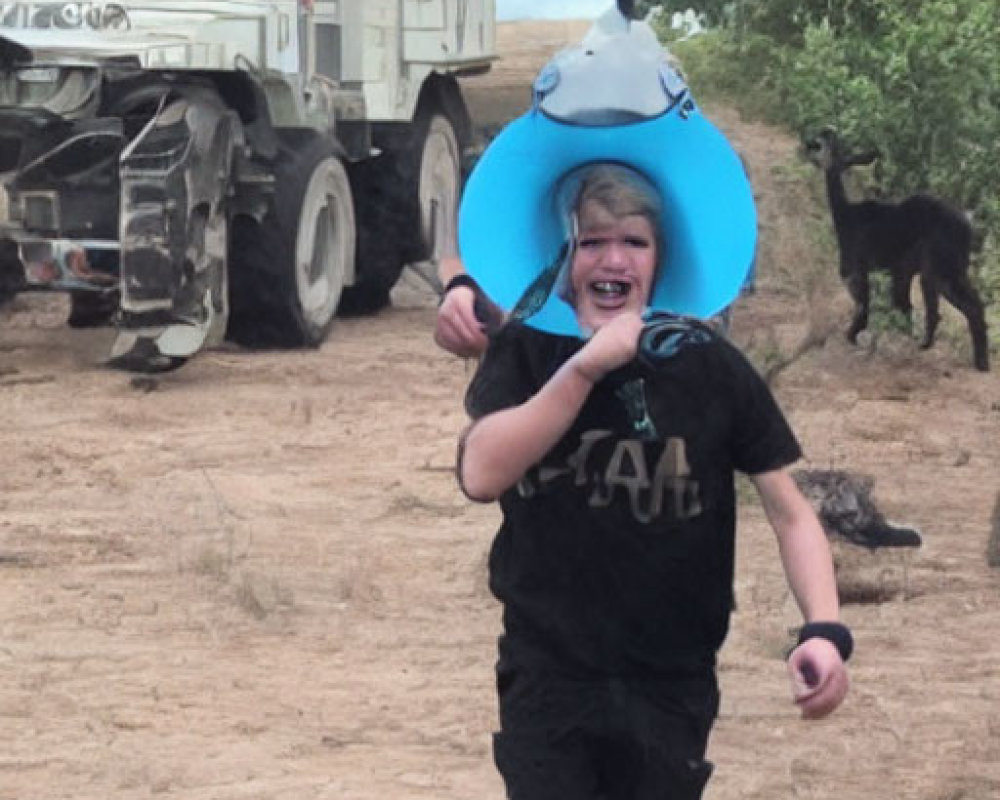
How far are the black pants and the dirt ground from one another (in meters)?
2.30

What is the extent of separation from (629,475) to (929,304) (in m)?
10.2

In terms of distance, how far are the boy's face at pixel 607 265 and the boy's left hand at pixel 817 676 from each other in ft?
1.65

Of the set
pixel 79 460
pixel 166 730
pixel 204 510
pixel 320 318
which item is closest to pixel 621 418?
pixel 166 730

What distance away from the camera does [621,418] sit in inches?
136

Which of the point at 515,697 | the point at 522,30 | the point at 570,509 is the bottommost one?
the point at 522,30

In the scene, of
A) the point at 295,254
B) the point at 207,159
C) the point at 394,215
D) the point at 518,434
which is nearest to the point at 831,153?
the point at 295,254

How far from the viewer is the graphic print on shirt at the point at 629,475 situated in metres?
3.46

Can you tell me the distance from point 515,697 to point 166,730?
9.66 ft

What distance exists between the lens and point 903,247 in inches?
520

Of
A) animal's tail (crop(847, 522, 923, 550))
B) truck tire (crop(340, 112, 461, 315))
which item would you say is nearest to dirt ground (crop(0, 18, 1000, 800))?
animal's tail (crop(847, 522, 923, 550))

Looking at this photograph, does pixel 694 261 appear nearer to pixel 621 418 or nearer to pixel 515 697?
pixel 621 418

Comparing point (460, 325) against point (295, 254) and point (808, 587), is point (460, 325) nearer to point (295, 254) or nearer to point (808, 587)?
point (808, 587)

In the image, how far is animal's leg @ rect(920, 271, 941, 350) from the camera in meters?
13.2

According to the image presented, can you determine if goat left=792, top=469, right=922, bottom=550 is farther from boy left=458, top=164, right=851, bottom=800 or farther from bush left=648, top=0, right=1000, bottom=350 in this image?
boy left=458, top=164, right=851, bottom=800
